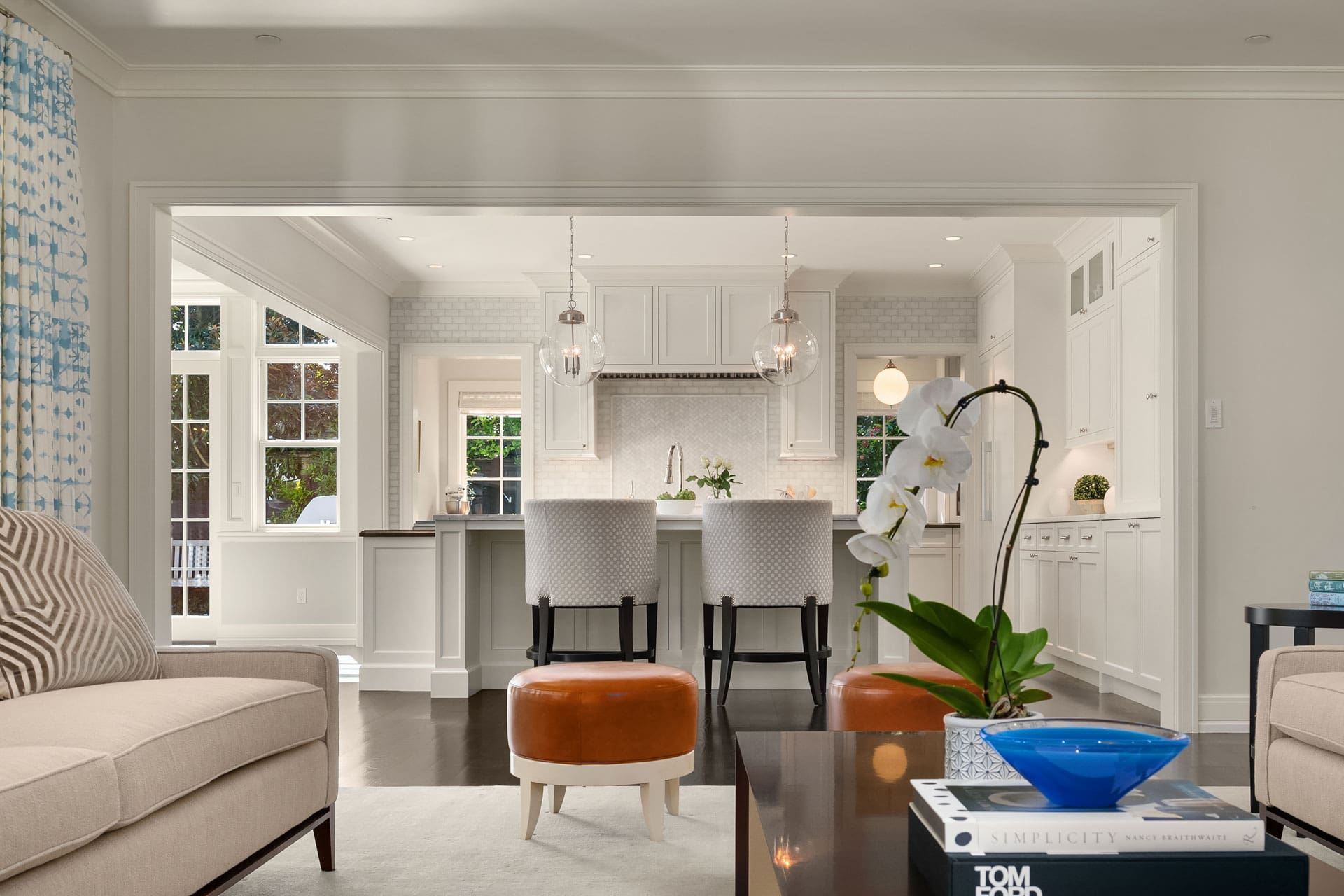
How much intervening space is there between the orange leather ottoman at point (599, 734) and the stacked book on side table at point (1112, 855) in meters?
1.62

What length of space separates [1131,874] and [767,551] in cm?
374

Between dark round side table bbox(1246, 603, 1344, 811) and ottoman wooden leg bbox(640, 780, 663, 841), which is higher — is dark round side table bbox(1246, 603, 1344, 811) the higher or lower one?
the higher one

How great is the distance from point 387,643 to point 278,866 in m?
3.00

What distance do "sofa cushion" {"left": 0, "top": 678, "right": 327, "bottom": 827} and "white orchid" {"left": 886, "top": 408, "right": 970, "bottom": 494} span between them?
1270 millimetres

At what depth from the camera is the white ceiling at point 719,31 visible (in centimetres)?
381

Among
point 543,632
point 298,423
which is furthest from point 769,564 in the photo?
point 298,423

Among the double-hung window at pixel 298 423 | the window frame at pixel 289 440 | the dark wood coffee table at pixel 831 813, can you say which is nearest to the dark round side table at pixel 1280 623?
the dark wood coffee table at pixel 831 813

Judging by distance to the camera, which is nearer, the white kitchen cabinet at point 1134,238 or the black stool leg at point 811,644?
the black stool leg at point 811,644

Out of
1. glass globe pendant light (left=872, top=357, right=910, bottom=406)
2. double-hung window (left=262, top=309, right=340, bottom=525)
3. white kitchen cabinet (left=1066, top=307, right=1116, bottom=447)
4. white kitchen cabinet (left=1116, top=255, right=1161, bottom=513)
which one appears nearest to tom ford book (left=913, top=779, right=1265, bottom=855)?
white kitchen cabinet (left=1116, top=255, right=1161, bottom=513)

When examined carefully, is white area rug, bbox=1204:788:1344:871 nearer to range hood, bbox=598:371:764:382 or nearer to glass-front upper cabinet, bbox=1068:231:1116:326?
glass-front upper cabinet, bbox=1068:231:1116:326

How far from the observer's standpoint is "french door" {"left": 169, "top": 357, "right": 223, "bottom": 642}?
834 cm

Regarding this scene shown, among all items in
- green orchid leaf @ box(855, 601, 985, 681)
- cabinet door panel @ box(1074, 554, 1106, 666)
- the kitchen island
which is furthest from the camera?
cabinet door panel @ box(1074, 554, 1106, 666)

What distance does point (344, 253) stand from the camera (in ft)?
23.3

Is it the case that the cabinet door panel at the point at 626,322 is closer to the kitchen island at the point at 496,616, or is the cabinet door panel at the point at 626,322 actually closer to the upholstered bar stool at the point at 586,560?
the kitchen island at the point at 496,616
